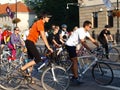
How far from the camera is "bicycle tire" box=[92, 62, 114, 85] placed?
10.8 metres

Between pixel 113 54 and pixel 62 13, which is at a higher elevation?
pixel 113 54

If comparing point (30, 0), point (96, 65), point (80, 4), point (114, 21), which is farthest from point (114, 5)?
point (30, 0)

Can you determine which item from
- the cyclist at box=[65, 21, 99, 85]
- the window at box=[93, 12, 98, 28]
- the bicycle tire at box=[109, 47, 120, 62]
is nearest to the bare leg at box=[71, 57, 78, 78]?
the cyclist at box=[65, 21, 99, 85]

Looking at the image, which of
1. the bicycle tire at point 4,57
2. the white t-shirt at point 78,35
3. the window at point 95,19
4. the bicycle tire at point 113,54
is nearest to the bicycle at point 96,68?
the white t-shirt at point 78,35

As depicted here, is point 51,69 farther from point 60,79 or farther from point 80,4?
point 80,4

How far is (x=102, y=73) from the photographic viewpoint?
11047 mm

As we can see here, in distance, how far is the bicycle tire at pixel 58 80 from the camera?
32.1 ft

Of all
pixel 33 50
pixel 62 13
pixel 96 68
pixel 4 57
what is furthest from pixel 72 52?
pixel 62 13

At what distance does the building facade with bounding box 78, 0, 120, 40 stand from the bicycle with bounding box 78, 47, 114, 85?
118ft

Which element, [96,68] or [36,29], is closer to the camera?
[36,29]

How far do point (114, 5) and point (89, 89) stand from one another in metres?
37.4

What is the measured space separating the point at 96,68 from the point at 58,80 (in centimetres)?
155

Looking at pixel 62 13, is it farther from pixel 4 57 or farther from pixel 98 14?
pixel 4 57

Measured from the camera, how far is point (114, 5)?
4697 cm
